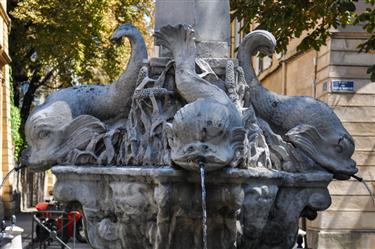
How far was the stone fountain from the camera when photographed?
471 centimetres

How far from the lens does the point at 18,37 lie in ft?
88.9

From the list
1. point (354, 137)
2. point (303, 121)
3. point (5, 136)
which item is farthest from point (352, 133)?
point (5, 136)

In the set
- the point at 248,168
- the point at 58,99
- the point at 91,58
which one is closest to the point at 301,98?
the point at 248,168

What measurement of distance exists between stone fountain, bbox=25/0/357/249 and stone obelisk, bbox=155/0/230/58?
0.03ft

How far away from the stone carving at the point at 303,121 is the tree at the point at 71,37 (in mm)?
16705

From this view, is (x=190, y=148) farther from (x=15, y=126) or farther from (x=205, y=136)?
(x=15, y=126)

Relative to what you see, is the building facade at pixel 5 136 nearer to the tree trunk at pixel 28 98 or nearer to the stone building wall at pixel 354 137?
the tree trunk at pixel 28 98

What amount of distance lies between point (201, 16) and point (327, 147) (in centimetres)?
134

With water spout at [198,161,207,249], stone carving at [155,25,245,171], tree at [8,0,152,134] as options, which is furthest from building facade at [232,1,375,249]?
stone carving at [155,25,245,171]

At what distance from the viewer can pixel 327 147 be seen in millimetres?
5371

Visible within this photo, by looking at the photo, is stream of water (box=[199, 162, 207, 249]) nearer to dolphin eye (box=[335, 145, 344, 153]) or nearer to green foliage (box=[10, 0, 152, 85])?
dolphin eye (box=[335, 145, 344, 153])

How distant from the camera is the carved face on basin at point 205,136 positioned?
14.9 ft

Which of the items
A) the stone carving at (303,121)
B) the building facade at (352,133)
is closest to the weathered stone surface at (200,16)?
the stone carving at (303,121)

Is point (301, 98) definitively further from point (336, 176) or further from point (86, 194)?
point (86, 194)
